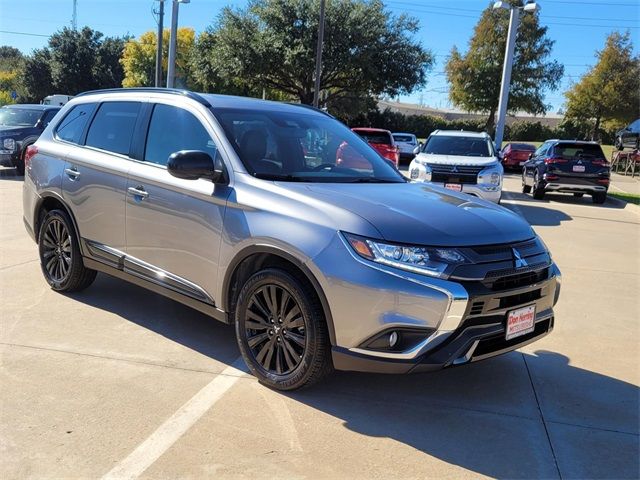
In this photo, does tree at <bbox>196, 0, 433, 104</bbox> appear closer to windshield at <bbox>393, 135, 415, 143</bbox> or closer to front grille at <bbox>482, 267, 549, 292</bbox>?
windshield at <bbox>393, 135, 415, 143</bbox>

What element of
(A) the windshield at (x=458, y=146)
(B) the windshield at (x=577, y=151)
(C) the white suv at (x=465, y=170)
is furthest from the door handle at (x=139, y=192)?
(B) the windshield at (x=577, y=151)

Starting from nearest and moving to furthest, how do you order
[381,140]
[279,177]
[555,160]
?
[279,177] → [555,160] → [381,140]

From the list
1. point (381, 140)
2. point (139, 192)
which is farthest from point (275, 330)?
point (381, 140)

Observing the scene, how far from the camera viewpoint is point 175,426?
3309mm

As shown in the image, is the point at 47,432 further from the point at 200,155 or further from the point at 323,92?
the point at 323,92

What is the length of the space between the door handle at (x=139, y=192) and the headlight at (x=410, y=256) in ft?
6.26

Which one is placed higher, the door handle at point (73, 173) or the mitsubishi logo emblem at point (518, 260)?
the door handle at point (73, 173)

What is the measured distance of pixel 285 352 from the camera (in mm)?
3664

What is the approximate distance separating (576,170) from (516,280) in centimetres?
1323

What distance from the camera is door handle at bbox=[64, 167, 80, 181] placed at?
511cm

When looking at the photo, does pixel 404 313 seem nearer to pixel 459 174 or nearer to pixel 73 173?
pixel 73 173

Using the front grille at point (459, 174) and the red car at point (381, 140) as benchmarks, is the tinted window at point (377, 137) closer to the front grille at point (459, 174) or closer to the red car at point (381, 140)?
the red car at point (381, 140)

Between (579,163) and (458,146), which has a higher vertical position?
(458,146)

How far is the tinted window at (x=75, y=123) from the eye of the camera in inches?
213
